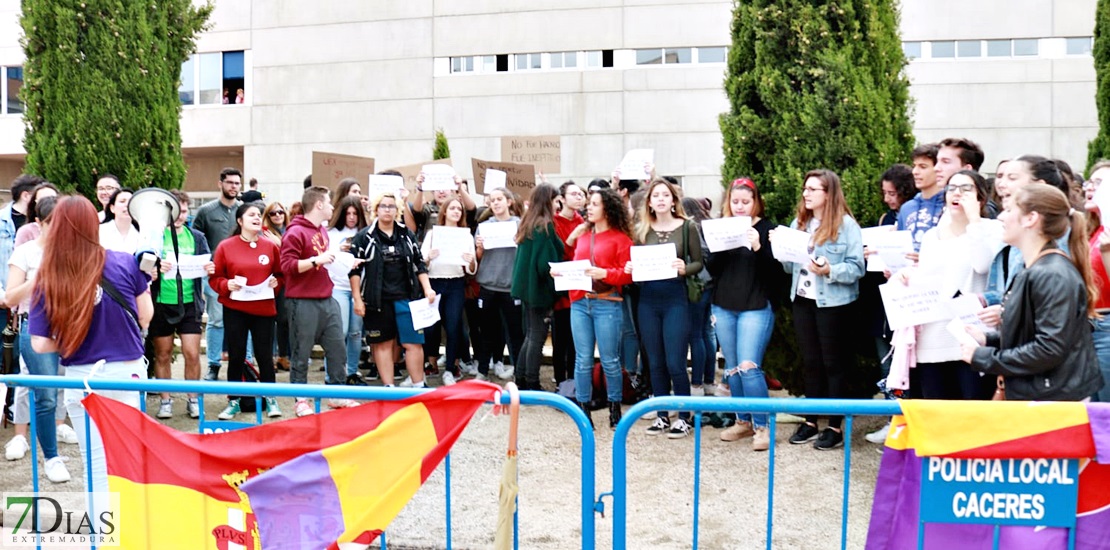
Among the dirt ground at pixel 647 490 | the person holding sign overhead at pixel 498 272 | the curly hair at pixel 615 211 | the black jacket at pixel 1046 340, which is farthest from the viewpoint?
the person holding sign overhead at pixel 498 272

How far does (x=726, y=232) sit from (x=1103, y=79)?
26.6 ft

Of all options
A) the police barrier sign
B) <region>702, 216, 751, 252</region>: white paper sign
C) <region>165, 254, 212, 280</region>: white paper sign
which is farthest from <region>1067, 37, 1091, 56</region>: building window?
the police barrier sign

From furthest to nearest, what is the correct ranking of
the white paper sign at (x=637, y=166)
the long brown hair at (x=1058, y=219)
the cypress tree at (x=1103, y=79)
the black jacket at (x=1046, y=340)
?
the cypress tree at (x=1103, y=79) → the white paper sign at (x=637, y=166) → the long brown hair at (x=1058, y=219) → the black jacket at (x=1046, y=340)

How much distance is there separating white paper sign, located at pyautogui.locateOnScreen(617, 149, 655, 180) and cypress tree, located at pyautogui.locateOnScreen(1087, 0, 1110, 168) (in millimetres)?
6422

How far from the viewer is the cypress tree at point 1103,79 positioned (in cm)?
1223

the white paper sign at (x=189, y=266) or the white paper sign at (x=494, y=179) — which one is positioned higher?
the white paper sign at (x=494, y=179)

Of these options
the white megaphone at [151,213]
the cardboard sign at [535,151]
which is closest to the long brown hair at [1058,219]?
the white megaphone at [151,213]

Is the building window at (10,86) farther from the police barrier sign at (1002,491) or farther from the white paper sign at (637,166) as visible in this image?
the police barrier sign at (1002,491)

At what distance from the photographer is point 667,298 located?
297 inches

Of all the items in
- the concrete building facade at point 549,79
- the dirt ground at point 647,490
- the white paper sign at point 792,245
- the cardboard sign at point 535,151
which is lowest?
the dirt ground at point 647,490

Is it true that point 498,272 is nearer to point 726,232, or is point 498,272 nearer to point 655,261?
point 655,261

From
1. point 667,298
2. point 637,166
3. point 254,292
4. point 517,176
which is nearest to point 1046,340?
point 667,298

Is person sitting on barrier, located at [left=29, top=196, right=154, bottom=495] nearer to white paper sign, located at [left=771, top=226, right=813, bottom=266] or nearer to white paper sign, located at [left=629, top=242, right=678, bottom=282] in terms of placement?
white paper sign, located at [left=629, top=242, right=678, bottom=282]

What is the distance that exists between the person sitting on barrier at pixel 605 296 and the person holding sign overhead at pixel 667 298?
0.19 meters
